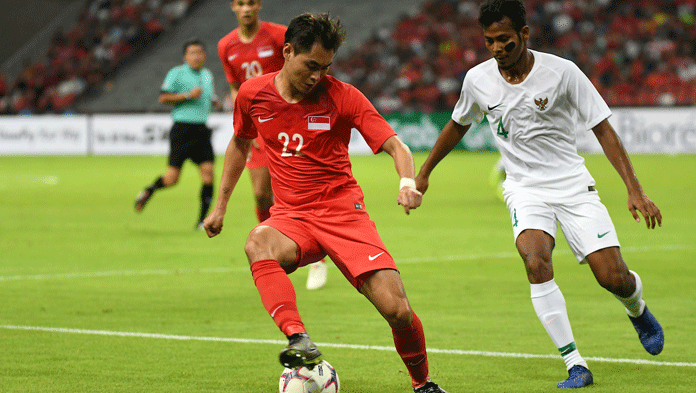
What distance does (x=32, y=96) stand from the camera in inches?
1345

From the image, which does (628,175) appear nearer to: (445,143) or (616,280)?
(616,280)

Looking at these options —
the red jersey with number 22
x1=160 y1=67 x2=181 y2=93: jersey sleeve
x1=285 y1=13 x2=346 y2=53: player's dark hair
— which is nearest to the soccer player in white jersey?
the red jersey with number 22

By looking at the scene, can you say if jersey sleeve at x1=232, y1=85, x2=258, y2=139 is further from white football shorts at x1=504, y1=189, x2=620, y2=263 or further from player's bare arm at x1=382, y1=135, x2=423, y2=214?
white football shorts at x1=504, y1=189, x2=620, y2=263

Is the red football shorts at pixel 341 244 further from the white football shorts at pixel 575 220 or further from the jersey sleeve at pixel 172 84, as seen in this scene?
the jersey sleeve at pixel 172 84

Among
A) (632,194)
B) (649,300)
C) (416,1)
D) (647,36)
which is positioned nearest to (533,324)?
(649,300)

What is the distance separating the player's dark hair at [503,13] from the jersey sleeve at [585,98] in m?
0.38

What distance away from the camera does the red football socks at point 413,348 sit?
4.48 m

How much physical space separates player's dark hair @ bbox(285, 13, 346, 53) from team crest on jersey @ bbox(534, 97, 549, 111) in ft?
4.07

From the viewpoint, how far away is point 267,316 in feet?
22.5

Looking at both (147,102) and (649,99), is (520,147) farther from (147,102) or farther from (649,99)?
(147,102)

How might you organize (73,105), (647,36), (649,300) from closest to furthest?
(649,300) → (647,36) → (73,105)

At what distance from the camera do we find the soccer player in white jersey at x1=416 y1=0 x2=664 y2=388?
16.2 ft

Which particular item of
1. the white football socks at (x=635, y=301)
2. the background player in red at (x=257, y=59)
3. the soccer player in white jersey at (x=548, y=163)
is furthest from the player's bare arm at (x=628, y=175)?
the background player in red at (x=257, y=59)

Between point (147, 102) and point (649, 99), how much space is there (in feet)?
59.2
